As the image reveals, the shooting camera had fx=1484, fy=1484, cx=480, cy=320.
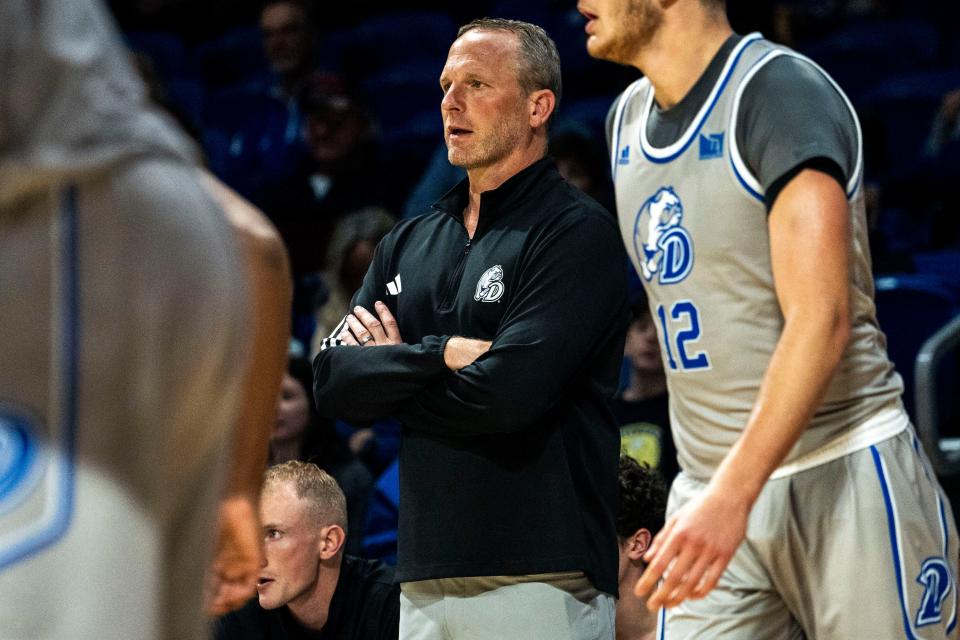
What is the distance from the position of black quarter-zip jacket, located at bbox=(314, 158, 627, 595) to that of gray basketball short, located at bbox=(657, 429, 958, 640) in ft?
2.02

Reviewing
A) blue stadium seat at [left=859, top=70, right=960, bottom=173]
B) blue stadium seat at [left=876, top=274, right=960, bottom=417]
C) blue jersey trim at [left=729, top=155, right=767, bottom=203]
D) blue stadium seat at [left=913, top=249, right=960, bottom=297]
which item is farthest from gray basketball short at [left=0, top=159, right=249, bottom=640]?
blue stadium seat at [left=859, top=70, right=960, bottom=173]

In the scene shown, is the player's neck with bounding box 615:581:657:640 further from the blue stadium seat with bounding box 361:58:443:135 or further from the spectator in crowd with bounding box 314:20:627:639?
the blue stadium seat with bounding box 361:58:443:135

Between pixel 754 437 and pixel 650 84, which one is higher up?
Result: pixel 650 84

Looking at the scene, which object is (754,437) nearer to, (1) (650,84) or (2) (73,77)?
(1) (650,84)

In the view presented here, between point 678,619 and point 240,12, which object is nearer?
point 678,619

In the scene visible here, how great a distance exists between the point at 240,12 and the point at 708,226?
9.89 m

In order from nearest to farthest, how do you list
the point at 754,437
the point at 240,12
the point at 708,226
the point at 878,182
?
the point at 754,437
the point at 708,226
the point at 878,182
the point at 240,12

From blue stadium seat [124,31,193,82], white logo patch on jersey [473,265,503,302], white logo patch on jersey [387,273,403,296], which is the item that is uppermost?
white logo patch on jersey [473,265,503,302]

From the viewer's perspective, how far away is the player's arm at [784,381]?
2.53 meters

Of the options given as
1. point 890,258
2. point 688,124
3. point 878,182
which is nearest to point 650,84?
point 688,124

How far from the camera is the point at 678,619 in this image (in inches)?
120

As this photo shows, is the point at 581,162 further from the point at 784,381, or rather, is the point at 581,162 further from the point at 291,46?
the point at 784,381

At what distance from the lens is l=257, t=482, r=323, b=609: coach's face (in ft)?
14.8

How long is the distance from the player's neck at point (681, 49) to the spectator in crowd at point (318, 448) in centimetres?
278
